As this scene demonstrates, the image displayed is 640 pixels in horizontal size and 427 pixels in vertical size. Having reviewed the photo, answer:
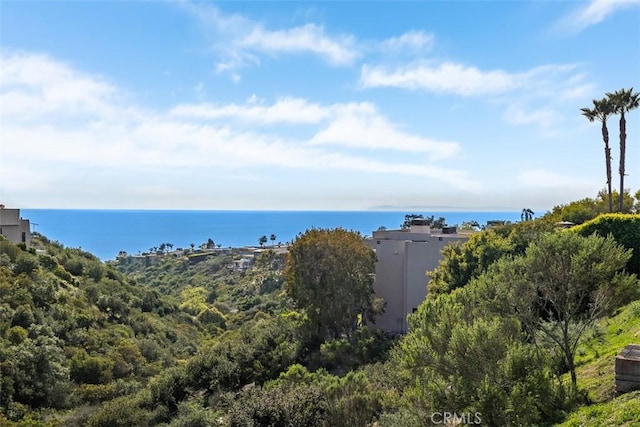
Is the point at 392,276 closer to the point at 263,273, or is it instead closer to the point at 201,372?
the point at 201,372

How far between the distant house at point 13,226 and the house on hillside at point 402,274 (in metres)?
22.6

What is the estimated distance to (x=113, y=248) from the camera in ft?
583

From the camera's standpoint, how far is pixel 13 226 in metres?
31.9

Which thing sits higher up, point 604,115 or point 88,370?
point 604,115

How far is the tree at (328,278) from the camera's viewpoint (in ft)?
72.3

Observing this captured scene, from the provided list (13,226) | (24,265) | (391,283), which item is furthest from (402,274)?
(13,226)

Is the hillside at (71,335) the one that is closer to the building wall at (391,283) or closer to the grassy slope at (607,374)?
the building wall at (391,283)

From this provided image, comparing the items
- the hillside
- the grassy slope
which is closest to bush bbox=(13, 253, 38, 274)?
the hillside

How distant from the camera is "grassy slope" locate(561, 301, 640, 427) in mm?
6840

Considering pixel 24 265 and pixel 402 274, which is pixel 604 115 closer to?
pixel 402 274

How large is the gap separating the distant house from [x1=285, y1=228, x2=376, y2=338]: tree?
19847mm

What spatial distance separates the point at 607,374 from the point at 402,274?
55.9 feet

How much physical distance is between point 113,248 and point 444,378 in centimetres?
18641

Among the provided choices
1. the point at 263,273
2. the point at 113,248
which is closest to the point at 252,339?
the point at 263,273
